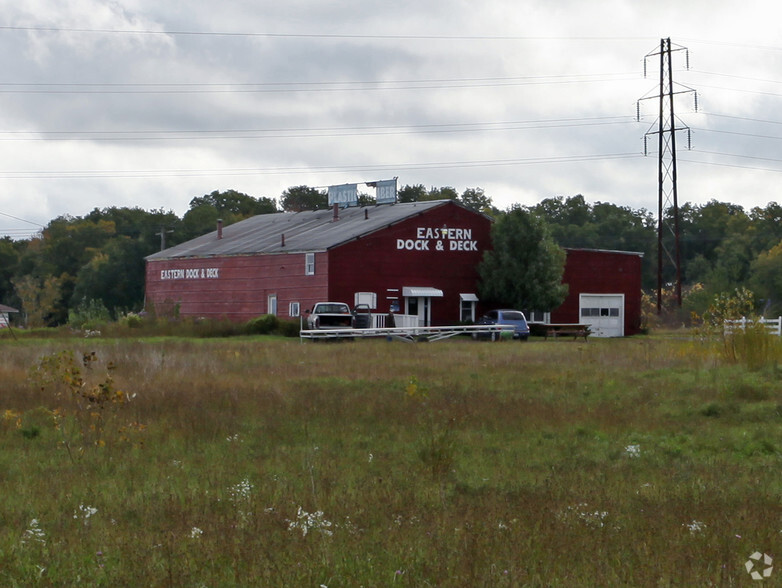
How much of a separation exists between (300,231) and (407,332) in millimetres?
20312

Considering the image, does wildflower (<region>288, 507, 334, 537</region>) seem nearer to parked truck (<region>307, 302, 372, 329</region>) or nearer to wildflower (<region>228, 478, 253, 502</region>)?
wildflower (<region>228, 478, 253, 502</region>)

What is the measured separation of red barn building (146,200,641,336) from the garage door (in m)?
0.18

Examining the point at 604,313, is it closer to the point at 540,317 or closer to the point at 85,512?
the point at 540,317

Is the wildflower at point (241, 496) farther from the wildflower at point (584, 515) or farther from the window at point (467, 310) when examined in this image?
the window at point (467, 310)

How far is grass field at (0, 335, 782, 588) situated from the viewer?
7.70 m

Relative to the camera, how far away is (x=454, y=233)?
59406 millimetres

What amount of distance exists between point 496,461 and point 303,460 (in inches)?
90.8

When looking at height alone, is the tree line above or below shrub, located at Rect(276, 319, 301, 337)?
above

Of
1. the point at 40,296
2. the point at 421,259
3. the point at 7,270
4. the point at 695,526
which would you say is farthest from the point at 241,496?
the point at 7,270

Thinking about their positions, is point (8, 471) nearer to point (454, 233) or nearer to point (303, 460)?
point (303, 460)

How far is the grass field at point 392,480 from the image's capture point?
25.3 ft

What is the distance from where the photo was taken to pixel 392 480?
1139 centimetres

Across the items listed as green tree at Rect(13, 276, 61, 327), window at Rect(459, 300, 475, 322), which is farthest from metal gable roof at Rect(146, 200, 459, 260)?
green tree at Rect(13, 276, 61, 327)

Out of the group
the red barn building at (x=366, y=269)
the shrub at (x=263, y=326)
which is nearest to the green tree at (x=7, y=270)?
the red barn building at (x=366, y=269)
